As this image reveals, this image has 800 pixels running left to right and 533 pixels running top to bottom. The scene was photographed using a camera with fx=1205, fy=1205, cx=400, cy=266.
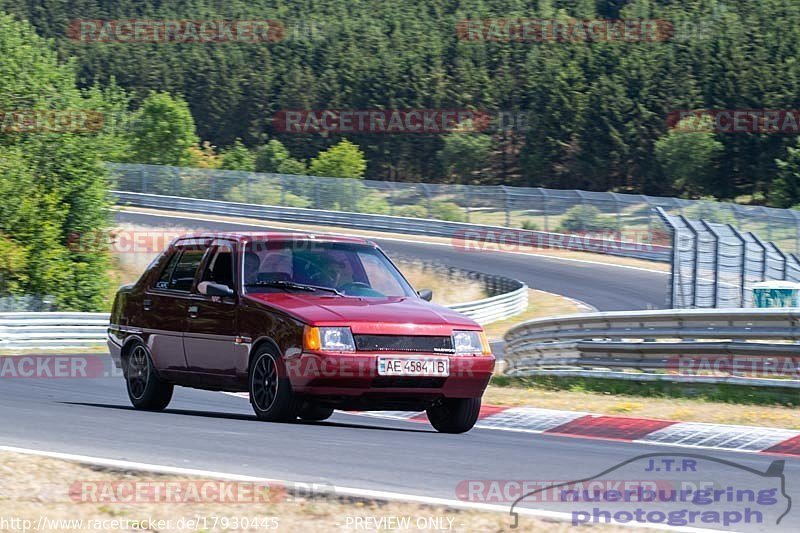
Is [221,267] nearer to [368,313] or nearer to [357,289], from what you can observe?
[357,289]

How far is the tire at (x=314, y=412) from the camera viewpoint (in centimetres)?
919

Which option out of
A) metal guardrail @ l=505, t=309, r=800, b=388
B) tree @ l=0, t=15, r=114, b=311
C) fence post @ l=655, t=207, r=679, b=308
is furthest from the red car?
tree @ l=0, t=15, r=114, b=311

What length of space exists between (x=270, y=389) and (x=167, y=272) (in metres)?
2.01

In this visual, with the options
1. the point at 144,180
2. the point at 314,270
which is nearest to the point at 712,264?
the point at 314,270

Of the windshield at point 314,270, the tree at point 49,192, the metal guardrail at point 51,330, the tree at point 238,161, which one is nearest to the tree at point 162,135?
the tree at point 238,161

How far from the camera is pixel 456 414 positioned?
9.60 meters

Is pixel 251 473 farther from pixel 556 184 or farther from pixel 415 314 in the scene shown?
pixel 556 184

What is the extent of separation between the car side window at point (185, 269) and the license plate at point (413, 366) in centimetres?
236

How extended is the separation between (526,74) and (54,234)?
2885 inches

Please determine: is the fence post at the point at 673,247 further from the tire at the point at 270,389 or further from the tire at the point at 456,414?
the tire at the point at 270,389

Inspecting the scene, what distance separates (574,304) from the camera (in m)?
35.7

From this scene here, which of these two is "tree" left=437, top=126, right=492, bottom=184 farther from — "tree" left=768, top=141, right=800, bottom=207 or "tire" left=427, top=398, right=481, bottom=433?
"tire" left=427, top=398, right=481, bottom=433

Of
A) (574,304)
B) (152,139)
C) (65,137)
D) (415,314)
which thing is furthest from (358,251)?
(152,139)

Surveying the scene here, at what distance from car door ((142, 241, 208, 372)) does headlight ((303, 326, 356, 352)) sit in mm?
1781
